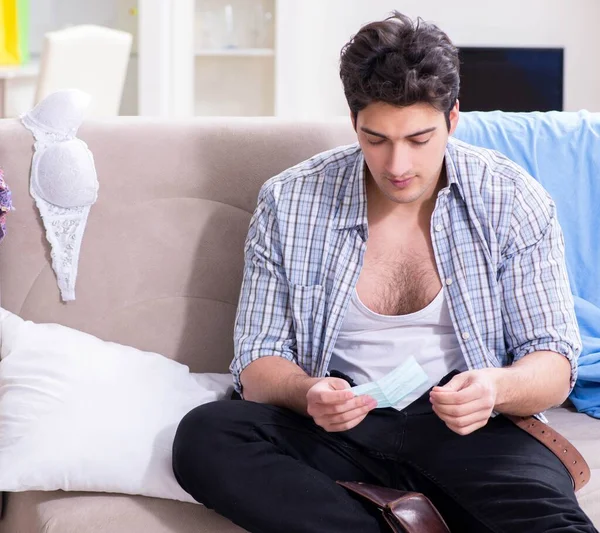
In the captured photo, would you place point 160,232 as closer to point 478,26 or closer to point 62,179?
point 62,179

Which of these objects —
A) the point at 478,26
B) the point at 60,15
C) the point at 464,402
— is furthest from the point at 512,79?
the point at 464,402

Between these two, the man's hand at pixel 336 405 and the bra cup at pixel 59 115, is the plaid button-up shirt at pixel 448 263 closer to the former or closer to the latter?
the man's hand at pixel 336 405

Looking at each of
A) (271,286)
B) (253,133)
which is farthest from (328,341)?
(253,133)

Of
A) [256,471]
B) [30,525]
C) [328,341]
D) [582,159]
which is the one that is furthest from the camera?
[582,159]

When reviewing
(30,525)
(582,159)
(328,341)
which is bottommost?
(30,525)

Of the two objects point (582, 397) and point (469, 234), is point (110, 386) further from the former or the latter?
point (582, 397)

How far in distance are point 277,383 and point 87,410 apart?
1.04ft

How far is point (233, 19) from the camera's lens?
413 cm

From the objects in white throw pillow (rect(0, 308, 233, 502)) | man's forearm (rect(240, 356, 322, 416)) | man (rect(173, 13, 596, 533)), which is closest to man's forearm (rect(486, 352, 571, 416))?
man (rect(173, 13, 596, 533))

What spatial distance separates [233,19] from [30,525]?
3051 mm

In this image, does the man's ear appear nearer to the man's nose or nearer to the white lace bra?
the man's nose

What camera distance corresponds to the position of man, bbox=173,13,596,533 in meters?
1.34

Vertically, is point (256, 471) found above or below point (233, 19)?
below

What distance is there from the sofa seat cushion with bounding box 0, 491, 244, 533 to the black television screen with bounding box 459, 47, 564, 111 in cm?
271
